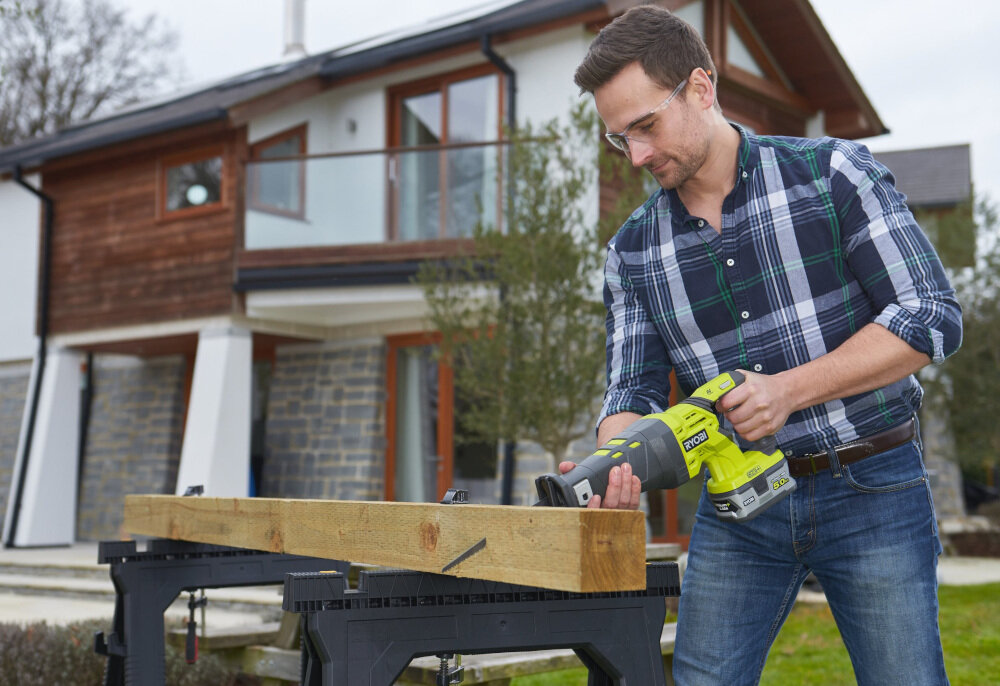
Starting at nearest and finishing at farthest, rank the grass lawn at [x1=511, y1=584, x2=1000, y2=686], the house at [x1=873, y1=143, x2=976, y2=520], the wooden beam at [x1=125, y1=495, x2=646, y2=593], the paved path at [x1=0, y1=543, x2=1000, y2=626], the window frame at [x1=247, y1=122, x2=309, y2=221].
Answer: the wooden beam at [x1=125, y1=495, x2=646, y2=593], the grass lawn at [x1=511, y1=584, x2=1000, y2=686], the paved path at [x1=0, y1=543, x2=1000, y2=626], the window frame at [x1=247, y1=122, x2=309, y2=221], the house at [x1=873, y1=143, x2=976, y2=520]

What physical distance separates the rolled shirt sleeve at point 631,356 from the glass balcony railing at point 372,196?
8.39 metres

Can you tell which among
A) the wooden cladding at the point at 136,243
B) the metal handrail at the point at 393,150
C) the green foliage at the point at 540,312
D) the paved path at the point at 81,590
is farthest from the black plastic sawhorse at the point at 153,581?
the wooden cladding at the point at 136,243

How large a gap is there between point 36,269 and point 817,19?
11.4 metres

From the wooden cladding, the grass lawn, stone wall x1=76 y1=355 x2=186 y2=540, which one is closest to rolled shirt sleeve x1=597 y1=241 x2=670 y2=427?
the grass lawn

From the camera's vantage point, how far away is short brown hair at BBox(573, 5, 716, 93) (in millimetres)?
2352

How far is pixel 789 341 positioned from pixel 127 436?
49.4ft

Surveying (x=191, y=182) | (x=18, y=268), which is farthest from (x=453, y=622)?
(x=18, y=268)

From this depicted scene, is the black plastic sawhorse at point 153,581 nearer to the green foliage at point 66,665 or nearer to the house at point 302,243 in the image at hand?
the green foliage at point 66,665

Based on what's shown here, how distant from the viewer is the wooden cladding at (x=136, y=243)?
1343 cm

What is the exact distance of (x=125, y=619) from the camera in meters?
3.39

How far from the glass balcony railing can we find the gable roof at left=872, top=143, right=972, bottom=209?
10306 mm

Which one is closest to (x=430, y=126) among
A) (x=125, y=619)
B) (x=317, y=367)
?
A: (x=317, y=367)

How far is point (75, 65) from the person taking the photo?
26.7 metres

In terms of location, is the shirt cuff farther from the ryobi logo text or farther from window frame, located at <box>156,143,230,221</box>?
window frame, located at <box>156,143,230,221</box>
